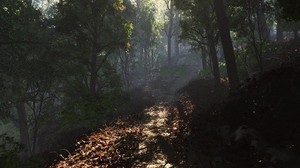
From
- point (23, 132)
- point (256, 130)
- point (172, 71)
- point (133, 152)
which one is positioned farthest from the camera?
point (172, 71)

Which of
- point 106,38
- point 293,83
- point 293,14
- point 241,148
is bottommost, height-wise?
point 241,148

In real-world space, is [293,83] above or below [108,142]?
above

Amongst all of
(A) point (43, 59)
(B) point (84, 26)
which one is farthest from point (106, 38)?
(A) point (43, 59)

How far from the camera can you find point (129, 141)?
11250 mm

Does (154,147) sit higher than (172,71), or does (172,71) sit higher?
(172,71)

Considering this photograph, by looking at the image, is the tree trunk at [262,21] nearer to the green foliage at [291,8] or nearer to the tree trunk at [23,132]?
the green foliage at [291,8]

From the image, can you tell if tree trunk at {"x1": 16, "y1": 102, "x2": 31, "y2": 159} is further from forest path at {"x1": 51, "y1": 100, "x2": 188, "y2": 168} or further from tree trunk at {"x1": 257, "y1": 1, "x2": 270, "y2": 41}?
tree trunk at {"x1": 257, "y1": 1, "x2": 270, "y2": 41}

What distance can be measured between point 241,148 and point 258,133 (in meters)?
0.78

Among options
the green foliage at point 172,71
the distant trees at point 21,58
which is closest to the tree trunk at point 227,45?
the distant trees at point 21,58

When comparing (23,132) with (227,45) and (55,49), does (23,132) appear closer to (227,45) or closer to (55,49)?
(55,49)

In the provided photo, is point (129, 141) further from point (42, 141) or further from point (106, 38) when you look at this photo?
point (42, 141)

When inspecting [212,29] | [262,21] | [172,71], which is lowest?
[172,71]

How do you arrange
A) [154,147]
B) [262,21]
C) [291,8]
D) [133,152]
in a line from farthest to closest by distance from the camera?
[262,21] < [154,147] < [133,152] < [291,8]

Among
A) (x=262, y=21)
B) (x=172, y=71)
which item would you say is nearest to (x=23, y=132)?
(x=262, y=21)
